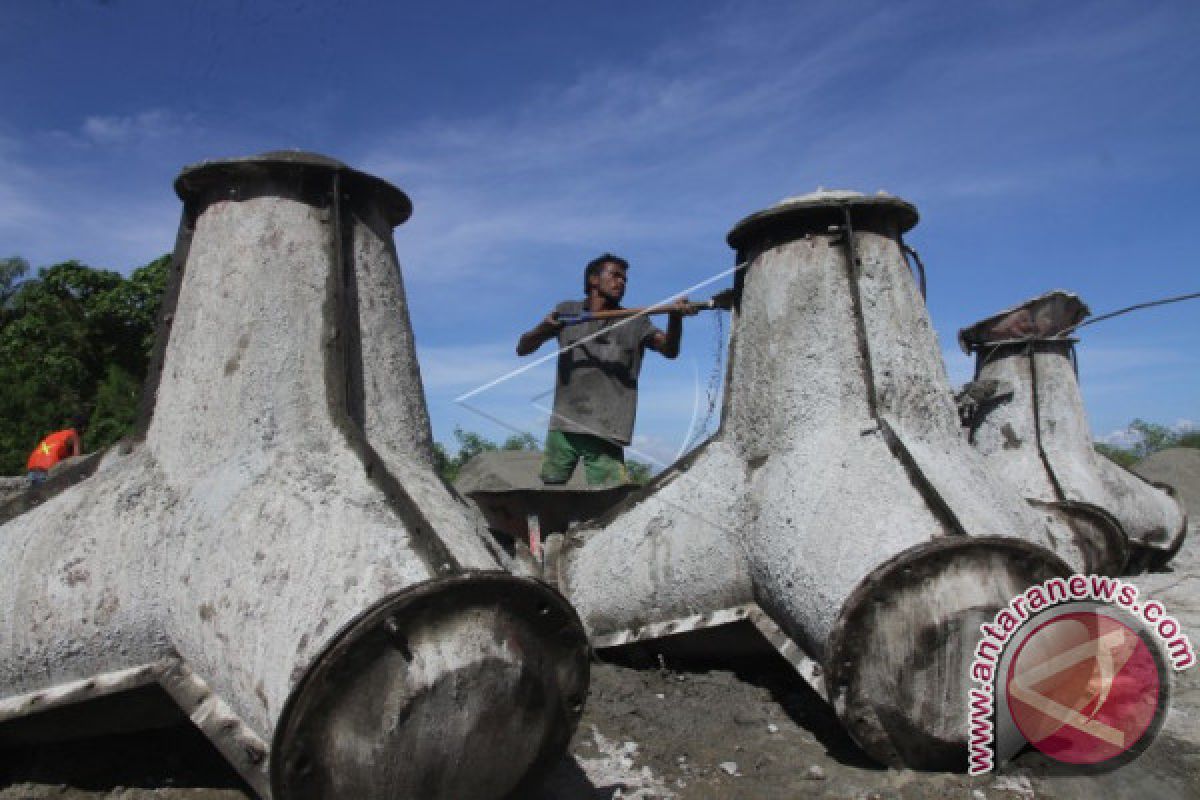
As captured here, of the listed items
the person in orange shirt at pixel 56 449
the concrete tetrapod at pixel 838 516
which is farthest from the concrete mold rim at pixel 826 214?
the person in orange shirt at pixel 56 449

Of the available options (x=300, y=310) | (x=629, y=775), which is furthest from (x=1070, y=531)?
(x=300, y=310)

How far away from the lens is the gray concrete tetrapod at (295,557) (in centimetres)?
234

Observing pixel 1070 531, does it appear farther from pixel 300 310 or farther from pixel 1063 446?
Result: pixel 300 310

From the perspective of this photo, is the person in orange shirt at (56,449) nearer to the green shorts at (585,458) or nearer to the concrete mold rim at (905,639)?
the green shorts at (585,458)

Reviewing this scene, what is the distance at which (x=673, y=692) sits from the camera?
402 cm

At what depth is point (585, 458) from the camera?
205 inches

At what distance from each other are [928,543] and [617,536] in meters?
1.70

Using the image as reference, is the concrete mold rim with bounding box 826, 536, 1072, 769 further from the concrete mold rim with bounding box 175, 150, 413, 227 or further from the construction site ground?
the concrete mold rim with bounding box 175, 150, 413, 227

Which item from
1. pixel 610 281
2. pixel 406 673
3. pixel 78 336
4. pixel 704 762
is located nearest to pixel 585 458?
pixel 610 281

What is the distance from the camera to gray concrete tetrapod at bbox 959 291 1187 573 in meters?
7.11

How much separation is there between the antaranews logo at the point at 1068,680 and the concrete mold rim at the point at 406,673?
1.40 m

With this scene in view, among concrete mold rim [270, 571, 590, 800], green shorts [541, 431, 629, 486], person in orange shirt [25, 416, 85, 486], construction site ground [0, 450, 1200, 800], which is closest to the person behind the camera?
concrete mold rim [270, 571, 590, 800]

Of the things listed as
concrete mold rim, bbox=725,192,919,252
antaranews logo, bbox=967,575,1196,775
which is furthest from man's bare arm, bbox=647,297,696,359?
antaranews logo, bbox=967,575,1196,775

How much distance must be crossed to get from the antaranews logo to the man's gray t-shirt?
7.91ft
